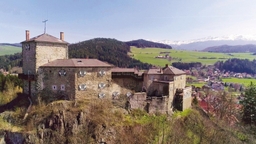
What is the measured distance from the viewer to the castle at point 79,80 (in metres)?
34.3

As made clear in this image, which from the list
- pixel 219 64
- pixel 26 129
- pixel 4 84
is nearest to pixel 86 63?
pixel 26 129

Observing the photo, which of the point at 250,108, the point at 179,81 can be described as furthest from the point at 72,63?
the point at 250,108

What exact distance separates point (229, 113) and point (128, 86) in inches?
989

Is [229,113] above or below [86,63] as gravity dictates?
below

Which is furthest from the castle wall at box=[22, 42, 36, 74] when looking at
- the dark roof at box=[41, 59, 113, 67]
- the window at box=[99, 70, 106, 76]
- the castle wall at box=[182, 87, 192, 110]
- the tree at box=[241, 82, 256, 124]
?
the tree at box=[241, 82, 256, 124]

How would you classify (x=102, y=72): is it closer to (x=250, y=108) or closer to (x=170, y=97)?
(x=170, y=97)

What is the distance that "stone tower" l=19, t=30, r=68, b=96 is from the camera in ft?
114

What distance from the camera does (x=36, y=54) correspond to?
34.6 metres

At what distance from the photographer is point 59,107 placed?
3244cm

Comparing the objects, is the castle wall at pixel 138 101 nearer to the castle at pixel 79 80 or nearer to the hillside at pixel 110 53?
the castle at pixel 79 80

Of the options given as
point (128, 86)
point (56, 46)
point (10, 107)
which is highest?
point (56, 46)

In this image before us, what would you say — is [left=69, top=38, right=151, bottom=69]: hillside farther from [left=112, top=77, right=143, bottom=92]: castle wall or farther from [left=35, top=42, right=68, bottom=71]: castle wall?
[left=35, top=42, right=68, bottom=71]: castle wall

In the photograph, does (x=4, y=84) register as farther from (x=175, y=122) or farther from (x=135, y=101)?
Answer: (x=175, y=122)

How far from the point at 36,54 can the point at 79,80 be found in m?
7.43
